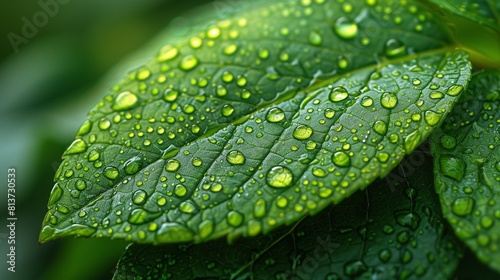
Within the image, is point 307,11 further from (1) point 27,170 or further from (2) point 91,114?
(1) point 27,170

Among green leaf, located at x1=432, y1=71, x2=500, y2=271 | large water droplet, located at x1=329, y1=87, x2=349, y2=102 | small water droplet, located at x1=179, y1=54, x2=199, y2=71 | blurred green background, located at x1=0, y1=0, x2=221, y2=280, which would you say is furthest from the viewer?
blurred green background, located at x1=0, y1=0, x2=221, y2=280

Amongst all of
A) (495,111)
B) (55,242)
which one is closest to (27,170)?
(55,242)

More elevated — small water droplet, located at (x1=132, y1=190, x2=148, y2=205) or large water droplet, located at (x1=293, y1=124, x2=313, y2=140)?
small water droplet, located at (x1=132, y1=190, x2=148, y2=205)

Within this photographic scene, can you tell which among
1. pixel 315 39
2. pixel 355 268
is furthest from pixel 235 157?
pixel 315 39

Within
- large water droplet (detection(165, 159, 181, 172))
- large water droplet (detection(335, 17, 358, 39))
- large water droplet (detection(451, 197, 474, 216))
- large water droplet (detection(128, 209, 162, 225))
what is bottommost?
large water droplet (detection(451, 197, 474, 216))

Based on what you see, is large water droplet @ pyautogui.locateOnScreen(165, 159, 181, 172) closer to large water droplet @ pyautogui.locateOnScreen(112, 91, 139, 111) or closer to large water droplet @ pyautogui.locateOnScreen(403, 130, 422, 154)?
large water droplet @ pyautogui.locateOnScreen(112, 91, 139, 111)

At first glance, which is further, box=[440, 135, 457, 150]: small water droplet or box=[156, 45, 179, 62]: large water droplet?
box=[156, 45, 179, 62]: large water droplet

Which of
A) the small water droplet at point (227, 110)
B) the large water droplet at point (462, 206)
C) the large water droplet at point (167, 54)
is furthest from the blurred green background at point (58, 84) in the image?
the large water droplet at point (462, 206)

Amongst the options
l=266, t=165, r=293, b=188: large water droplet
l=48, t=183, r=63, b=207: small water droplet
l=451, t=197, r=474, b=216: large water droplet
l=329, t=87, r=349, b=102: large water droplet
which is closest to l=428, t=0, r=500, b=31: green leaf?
l=329, t=87, r=349, b=102: large water droplet

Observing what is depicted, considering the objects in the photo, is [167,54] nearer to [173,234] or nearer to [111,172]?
[111,172]
